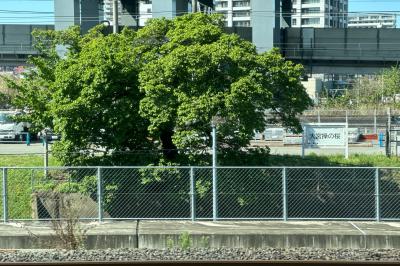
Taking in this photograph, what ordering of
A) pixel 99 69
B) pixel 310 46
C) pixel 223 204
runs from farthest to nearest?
pixel 310 46 → pixel 99 69 → pixel 223 204

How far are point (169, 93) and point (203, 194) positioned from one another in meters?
3.46

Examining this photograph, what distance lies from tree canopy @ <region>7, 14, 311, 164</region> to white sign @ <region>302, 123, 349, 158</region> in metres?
6.44

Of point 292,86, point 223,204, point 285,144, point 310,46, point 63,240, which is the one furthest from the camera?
point 310,46

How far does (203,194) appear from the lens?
1703 cm

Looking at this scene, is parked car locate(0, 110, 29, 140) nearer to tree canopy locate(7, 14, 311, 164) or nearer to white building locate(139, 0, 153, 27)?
white building locate(139, 0, 153, 27)

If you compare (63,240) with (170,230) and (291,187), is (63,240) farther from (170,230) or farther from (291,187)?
(291,187)

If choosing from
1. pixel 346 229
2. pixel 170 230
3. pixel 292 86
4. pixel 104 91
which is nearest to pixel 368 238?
pixel 346 229

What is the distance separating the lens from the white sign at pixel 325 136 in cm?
2680

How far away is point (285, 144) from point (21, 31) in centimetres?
3153

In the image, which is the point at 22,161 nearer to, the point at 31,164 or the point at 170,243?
the point at 31,164

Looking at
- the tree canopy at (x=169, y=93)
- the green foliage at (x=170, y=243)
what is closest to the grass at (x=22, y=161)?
the tree canopy at (x=169, y=93)

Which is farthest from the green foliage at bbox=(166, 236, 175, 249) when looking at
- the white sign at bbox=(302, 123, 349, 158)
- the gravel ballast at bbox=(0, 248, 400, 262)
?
the white sign at bbox=(302, 123, 349, 158)

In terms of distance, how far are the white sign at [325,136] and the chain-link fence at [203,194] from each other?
→ 25.9ft

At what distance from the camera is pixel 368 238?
43.2 ft
